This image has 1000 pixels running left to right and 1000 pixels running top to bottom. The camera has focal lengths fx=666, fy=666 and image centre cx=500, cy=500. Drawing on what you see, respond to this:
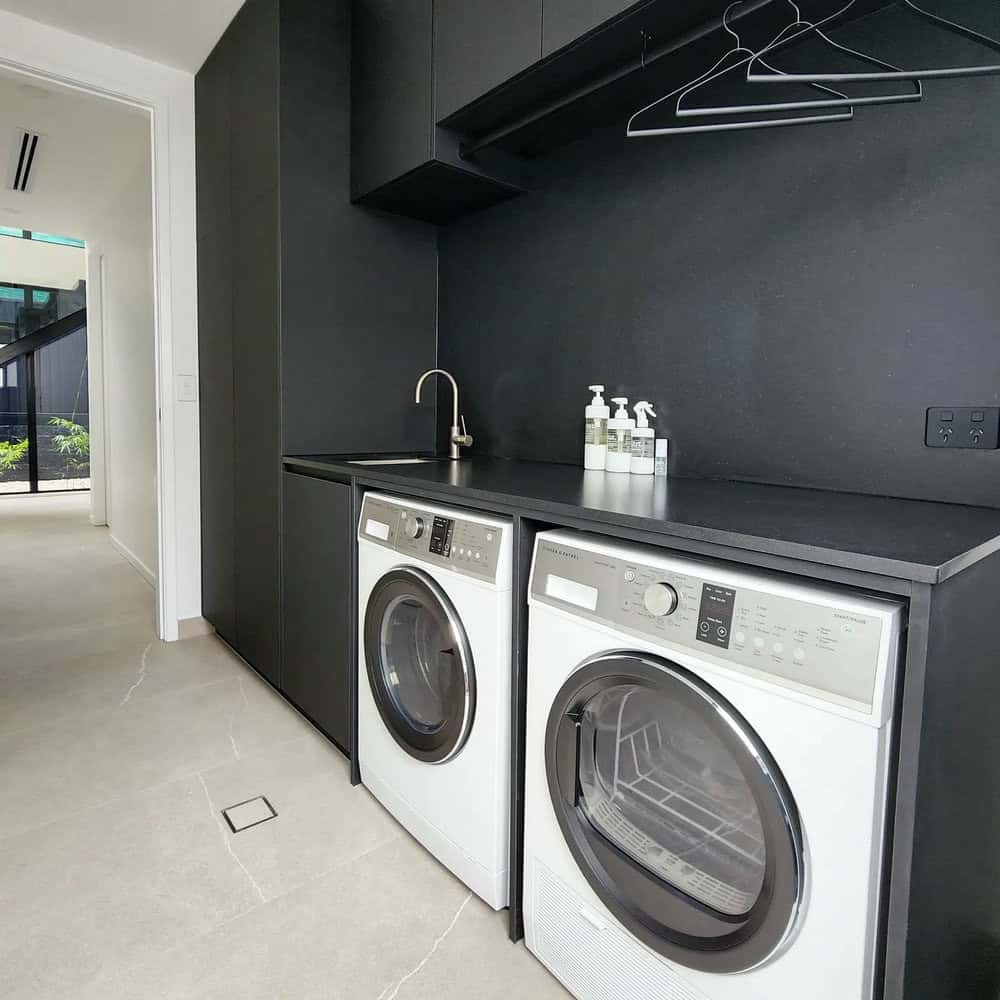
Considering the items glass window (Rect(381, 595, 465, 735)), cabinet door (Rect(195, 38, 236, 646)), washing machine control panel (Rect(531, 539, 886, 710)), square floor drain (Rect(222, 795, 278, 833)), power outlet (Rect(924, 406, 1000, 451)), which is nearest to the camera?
washing machine control panel (Rect(531, 539, 886, 710))

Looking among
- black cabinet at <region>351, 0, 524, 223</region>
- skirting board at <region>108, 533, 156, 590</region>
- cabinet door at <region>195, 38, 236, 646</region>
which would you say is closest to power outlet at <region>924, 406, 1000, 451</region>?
black cabinet at <region>351, 0, 524, 223</region>

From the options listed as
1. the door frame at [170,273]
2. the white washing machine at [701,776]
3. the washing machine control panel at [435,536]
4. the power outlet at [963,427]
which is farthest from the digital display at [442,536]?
the door frame at [170,273]

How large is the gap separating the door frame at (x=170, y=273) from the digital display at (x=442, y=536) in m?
2.06

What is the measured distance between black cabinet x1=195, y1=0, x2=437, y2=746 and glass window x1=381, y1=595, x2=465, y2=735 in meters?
0.51

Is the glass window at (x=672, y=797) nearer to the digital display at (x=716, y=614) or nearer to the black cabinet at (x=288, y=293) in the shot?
the digital display at (x=716, y=614)

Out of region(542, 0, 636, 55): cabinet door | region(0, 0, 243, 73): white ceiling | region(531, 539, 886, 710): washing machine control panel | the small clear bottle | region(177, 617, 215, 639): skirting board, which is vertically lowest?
region(177, 617, 215, 639): skirting board

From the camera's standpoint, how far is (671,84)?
1.72m

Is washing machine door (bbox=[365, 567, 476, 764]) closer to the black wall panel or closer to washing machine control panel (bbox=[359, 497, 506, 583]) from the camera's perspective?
washing machine control panel (bbox=[359, 497, 506, 583])

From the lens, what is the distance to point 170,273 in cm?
298

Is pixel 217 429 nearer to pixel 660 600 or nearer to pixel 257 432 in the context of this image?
pixel 257 432

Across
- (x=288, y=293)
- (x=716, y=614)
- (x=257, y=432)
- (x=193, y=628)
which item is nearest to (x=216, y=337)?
(x=257, y=432)

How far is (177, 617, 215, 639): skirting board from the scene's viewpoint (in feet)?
10.3

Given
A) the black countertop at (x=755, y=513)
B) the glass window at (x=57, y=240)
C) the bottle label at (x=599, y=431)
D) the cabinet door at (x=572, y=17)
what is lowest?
the black countertop at (x=755, y=513)

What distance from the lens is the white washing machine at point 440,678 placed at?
1378 millimetres
